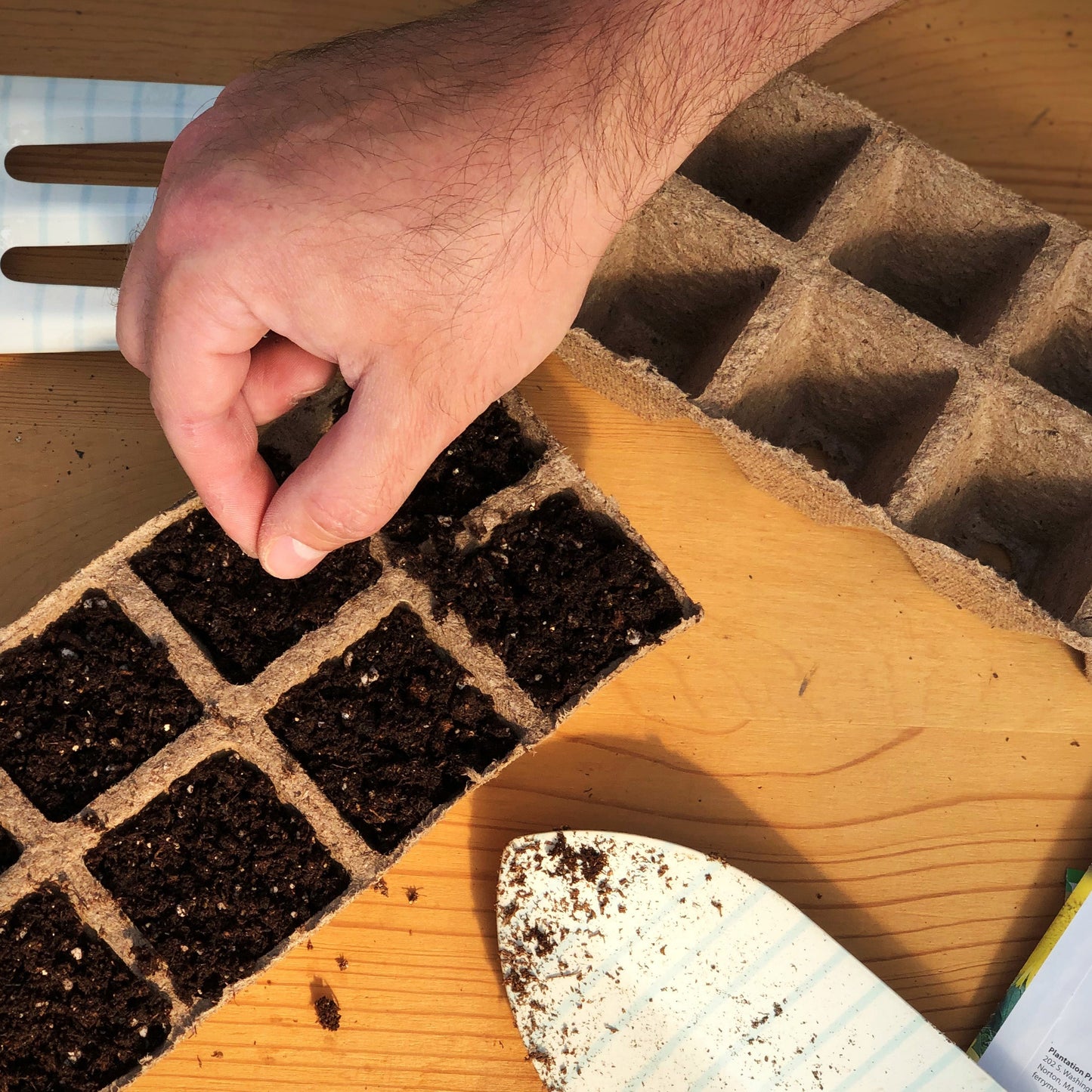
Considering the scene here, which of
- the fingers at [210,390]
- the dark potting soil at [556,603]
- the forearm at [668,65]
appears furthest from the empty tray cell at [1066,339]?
the fingers at [210,390]

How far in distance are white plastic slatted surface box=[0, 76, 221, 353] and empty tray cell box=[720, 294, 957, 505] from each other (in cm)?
85

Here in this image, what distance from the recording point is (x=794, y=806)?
4.43 feet

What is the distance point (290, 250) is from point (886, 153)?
794mm

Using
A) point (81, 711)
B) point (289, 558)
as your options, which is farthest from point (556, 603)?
point (81, 711)

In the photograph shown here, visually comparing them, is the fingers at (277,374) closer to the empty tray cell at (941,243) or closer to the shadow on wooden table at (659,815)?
the shadow on wooden table at (659,815)

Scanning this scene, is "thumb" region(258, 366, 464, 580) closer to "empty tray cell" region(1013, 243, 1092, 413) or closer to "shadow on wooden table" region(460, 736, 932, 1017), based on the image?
"shadow on wooden table" region(460, 736, 932, 1017)

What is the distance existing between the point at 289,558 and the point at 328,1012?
64 cm

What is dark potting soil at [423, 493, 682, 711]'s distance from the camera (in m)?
1.18

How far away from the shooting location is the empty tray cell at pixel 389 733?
116cm

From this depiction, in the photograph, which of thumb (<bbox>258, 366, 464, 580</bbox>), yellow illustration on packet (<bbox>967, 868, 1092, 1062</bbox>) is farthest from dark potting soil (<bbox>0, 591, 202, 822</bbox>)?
yellow illustration on packet (<bbox>967, 868, 1092, 1062</bbox>)

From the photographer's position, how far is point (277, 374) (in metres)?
1.09

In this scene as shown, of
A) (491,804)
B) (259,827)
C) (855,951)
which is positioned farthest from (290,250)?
(855,951)

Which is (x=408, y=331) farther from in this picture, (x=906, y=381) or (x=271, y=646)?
(x=906, y=381)

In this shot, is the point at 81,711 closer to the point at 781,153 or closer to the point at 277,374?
the point at 277,374
